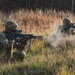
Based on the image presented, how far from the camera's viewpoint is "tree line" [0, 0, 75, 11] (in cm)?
2509

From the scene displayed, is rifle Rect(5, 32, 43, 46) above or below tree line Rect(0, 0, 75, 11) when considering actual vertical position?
below

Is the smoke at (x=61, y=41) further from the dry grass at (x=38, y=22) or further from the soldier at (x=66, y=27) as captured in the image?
the dry grass at (x=38, y=22)

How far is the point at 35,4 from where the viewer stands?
26016 millimetres

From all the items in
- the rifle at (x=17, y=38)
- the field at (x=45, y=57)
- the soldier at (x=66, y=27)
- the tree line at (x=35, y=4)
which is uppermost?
the tree line at (x=35, y=4)

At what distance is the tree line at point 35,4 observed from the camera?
25.1 m

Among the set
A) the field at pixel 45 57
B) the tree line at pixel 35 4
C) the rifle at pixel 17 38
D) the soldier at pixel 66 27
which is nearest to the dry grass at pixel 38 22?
the field at pixel 45 57

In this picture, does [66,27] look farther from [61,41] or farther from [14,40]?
[14,40]

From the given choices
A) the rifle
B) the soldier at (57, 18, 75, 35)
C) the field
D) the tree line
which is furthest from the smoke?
the tree line

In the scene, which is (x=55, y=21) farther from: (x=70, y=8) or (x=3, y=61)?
(x=70, y=8)

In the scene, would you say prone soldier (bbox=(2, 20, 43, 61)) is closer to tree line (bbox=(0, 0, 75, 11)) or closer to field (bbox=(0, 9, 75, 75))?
field (bbox=(0, 9, 75, 75))

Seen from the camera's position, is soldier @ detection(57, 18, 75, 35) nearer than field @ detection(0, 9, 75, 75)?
No

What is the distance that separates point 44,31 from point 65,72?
5.63 m

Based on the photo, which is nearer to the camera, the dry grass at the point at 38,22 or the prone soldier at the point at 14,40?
the prone soldier at the point at 14,40

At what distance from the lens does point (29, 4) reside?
25.8 m
